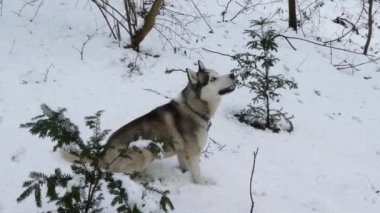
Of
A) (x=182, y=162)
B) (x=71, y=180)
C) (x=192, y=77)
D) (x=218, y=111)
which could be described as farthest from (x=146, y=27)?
(x=71, y=180)

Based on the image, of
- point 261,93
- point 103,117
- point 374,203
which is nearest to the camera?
point 374,203

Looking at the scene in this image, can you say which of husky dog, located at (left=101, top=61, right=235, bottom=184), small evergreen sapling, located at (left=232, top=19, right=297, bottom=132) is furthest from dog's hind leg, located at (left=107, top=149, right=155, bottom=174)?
small evergreen sapling, located at (left=232, top=19, right=297, bottom=132)

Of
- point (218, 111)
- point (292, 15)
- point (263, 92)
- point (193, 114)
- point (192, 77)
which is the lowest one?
point (218, 111)

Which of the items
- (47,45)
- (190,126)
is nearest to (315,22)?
(47,45)

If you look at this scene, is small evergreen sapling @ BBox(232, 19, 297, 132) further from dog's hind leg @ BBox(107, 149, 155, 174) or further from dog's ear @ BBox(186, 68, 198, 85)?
dog's hind leg @ BBox(107, 149, 155, 174)

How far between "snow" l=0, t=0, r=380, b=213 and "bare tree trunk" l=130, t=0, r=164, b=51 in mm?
186

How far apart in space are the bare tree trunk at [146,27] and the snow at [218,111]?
0.61 ft

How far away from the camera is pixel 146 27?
7.85 metres

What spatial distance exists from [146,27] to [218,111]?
194cm

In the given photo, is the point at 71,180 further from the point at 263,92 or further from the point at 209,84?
the point at 263,92

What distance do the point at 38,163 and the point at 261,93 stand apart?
3.20 m

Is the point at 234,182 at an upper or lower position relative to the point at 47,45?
lower

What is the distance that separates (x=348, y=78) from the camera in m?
8.92

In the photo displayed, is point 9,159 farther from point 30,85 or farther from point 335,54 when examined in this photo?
point 335,54
